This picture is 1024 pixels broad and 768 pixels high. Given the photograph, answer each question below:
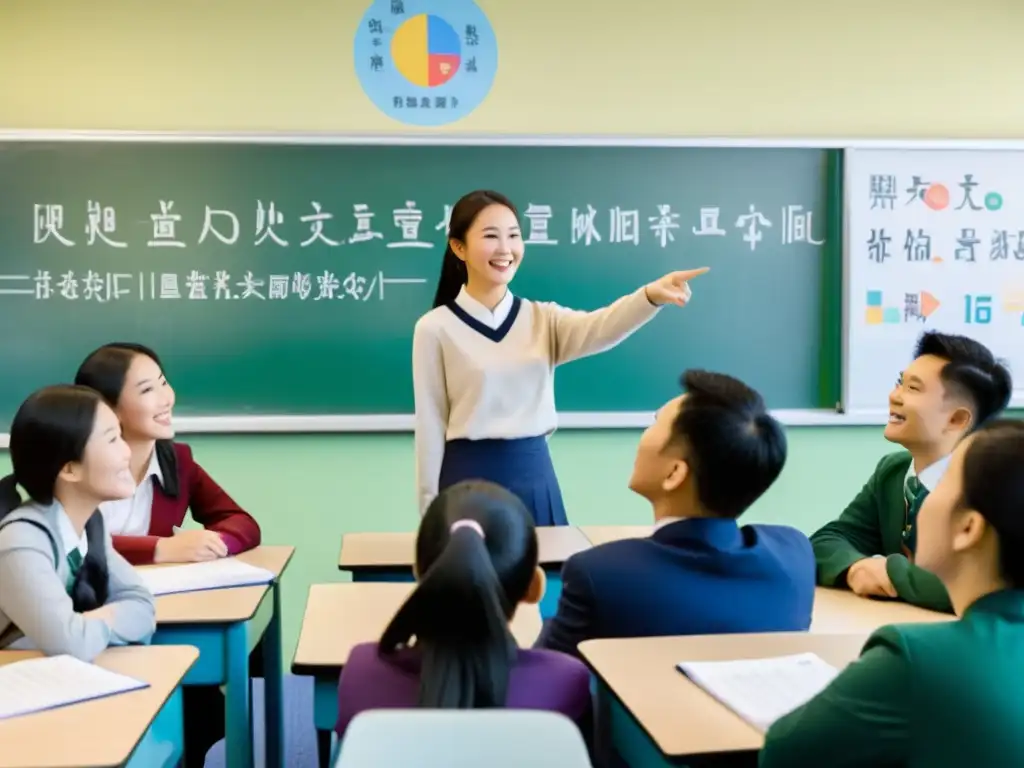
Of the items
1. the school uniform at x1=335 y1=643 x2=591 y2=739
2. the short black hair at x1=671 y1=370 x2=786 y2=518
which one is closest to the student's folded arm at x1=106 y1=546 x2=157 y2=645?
the school uniform at x1=335 y1=643 x2=591 y2=739

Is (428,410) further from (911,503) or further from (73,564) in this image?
(911,503)

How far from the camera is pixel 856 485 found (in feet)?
12.4

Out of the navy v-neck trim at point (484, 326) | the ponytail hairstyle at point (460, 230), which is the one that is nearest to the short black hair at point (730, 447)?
the navy v-neck trim at point (484, 326)

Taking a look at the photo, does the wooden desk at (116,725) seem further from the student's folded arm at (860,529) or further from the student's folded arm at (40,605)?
the student's folded arm at (860,529)

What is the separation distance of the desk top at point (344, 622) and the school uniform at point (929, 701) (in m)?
0.70

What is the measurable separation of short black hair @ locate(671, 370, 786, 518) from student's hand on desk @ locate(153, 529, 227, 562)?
51.4 inches

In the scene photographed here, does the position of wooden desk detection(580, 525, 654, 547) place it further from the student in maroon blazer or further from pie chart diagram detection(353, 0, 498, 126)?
pie chart diagram detection(353, 0, 498, 126)

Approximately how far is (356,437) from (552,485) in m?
1.06

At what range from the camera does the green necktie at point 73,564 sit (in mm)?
1823

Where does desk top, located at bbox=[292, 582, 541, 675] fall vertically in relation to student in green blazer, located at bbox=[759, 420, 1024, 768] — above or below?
below

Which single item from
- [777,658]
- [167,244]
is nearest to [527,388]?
[777,658]

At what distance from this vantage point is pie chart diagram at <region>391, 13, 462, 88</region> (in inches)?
138

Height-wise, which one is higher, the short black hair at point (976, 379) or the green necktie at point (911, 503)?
the short black hair at point (976, 379)

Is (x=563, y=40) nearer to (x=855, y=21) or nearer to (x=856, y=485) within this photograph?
(x=855, y=21)
